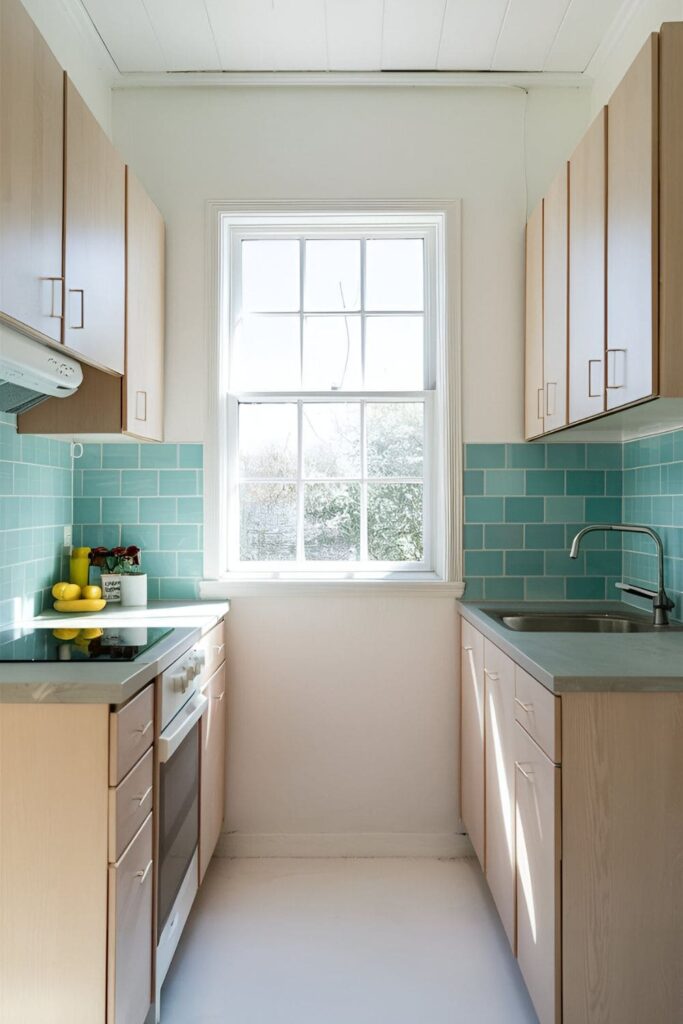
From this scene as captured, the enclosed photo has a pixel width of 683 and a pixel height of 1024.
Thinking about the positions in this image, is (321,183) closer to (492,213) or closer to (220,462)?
(492,213)

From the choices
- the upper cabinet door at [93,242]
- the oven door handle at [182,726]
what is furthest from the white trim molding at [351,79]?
the oven door handle at [182,726]

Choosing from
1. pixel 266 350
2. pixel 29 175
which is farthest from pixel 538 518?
pixel 29 175

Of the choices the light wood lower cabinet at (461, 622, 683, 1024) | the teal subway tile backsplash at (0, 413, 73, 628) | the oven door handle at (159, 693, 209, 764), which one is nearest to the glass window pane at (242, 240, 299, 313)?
the teal subway tile backsplash at (0, 413, 73, 628)

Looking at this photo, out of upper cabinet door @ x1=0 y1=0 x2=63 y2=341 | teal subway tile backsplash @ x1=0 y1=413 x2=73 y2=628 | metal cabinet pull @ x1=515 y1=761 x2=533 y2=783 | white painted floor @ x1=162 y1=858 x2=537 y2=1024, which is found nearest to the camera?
upper cabinet door @ x1=0 y1=0 x2=63 y2=341

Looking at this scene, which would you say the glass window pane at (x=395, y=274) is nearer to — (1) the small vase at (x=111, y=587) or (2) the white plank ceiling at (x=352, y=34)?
(2) the white plank ceiling at (x=352, y=34)

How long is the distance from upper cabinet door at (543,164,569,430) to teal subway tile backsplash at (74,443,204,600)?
1300 mm

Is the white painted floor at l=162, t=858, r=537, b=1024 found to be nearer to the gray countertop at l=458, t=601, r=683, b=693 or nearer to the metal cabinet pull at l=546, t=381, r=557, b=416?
the gray countertop at l=458, t=601, r=683, b=693

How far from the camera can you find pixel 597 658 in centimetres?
159

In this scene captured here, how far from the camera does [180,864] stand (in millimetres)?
1879

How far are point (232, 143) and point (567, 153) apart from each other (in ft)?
4.23

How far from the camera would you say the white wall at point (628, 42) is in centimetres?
206

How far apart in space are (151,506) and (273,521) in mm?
473

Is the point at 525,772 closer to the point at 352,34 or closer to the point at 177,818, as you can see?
the point at 177,818

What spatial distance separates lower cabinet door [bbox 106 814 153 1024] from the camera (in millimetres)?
1394
